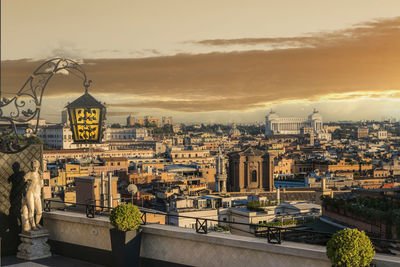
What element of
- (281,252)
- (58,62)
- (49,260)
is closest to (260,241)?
(281,252)

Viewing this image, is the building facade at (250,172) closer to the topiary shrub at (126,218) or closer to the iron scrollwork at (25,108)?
the iron scrollwork at (25,108)

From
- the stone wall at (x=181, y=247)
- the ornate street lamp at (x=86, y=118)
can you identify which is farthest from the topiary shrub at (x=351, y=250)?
the ornate street lamp at (x=86, y=118)

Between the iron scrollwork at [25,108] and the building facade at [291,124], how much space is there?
406ft

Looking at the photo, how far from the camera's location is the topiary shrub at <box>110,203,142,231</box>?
4297 mm

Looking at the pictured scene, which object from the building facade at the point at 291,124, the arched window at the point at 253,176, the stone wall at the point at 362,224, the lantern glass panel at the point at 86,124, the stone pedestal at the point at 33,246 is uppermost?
the building facade at the point at 291,124

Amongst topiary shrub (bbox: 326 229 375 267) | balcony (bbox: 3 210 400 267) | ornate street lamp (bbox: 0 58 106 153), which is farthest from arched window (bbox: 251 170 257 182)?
topiary shrub (bbox: 326 229 375 267)

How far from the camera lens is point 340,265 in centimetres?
323

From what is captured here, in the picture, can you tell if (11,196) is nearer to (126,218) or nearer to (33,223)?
(33,223)

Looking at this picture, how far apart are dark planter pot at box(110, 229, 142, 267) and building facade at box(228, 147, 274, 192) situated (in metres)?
30.9

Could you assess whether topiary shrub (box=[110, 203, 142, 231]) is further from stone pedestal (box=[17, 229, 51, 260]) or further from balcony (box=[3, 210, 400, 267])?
stone pedestal (box=[17, 229, 51, 260])

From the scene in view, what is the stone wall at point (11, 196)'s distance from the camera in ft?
16.5

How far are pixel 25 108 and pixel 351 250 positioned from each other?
12.1 ft

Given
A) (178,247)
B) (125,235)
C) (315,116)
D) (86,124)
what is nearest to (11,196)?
(125,235)

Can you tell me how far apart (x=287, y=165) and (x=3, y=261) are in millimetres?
43644
